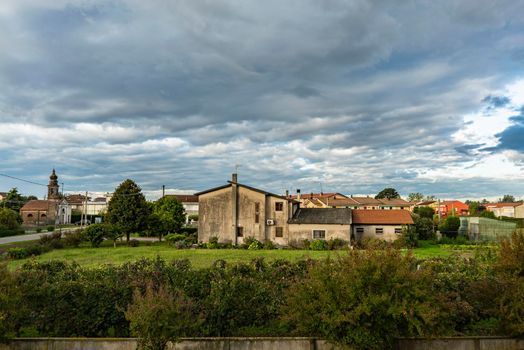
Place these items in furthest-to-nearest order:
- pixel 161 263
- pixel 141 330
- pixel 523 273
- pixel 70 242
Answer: pixel 70 242
pixel 161 263
pixel 523 273
pixel 141 330

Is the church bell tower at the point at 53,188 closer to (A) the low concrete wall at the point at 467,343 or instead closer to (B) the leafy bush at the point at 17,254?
(B) the leafy bush at the point at 17,254

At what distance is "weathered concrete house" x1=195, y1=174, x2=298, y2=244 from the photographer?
39375mm

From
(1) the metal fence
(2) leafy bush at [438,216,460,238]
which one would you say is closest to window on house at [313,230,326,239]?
(2) leafy bush at [438,216,460,238]

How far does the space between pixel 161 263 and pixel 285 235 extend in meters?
25.9

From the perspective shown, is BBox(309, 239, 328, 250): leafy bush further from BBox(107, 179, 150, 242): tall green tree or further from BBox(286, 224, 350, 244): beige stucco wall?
BBox(107, 179, 150, 242): tall green tree

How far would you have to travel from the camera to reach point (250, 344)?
10047 millimetres

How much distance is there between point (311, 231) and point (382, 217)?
308 inches

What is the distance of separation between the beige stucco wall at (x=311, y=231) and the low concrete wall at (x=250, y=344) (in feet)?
91.0

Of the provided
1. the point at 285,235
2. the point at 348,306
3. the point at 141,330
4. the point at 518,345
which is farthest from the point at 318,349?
the point at 285,235

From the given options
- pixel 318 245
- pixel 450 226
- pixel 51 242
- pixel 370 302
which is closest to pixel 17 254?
pixel 51 242

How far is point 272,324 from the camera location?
1177cm

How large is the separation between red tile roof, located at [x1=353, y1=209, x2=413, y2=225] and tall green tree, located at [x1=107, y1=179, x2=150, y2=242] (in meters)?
22.2

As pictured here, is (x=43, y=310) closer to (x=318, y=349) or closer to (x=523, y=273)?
(x=318, y=349)

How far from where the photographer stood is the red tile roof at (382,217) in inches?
1554
